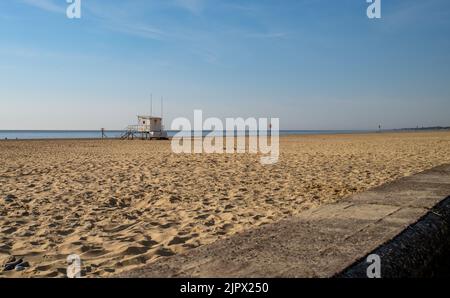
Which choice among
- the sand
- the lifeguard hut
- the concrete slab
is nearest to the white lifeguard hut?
the lifeguard hut

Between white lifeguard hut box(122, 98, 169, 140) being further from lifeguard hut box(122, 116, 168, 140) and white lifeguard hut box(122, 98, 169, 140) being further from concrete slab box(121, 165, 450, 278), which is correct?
concrete slab box(121, 165, 450, 278)

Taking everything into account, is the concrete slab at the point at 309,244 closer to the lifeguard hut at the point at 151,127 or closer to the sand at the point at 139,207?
the sand at the point at 139,207

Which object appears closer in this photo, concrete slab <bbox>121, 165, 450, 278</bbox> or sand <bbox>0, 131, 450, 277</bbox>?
concrete slab <bbox>121, 165, 450, 278</bbox>

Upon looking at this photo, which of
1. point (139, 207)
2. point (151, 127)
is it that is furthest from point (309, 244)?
point (151, 127)

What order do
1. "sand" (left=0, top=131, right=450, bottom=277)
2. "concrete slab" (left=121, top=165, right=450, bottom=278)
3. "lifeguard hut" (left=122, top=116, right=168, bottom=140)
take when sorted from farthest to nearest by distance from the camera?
"lifeguard hut" (left=122, top=116, right=168, bottom=140)
"sand" (left=0, top=131, right=450, bottom=277)
"concrete slab" (left=121, top=165, right=450, bottom=278)

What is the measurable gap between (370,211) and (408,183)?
1.60 metres

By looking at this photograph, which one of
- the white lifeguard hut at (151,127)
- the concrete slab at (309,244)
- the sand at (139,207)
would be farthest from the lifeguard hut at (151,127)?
the concrete slab at (309,244)

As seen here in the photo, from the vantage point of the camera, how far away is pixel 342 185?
7363 millimetres

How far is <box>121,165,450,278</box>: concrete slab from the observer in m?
1.62

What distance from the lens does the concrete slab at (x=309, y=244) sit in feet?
5.31

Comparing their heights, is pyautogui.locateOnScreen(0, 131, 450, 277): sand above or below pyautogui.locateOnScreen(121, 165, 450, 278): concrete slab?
below

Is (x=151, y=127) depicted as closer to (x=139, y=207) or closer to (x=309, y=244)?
(x=139, y=207)
